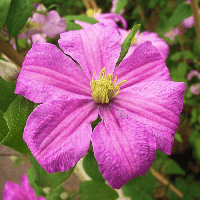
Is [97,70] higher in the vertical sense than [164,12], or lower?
higher

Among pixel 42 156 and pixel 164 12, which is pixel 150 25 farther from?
pixel 42 156

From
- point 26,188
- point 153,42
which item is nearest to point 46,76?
point 26,188

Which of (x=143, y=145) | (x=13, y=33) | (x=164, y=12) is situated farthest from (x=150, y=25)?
(x=143, y=145)

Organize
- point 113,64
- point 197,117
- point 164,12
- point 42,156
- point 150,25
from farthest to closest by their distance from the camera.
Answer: point 150,25 < point 164,12 < point 197,117 < point 113,64 < point 42,156

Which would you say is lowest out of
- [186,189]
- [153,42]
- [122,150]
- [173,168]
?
[186,189]

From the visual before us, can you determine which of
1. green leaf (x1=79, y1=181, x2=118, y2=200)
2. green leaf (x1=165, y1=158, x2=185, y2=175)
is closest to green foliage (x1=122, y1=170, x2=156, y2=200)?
green leaf (x1=165, y1=158, x2=185, y2=175)

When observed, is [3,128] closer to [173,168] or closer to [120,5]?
[120,5]

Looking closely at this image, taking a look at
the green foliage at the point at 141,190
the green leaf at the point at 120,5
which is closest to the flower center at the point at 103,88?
the green leaf at the point at 120,5
